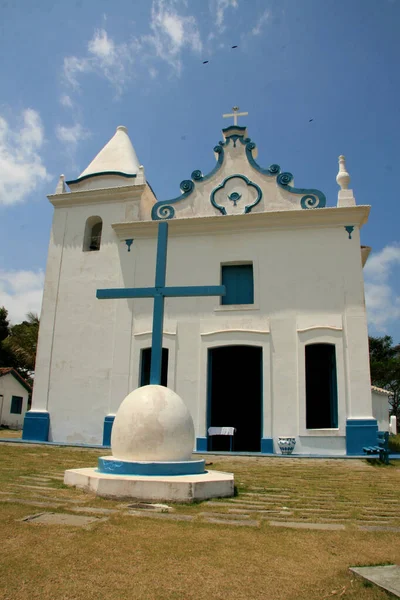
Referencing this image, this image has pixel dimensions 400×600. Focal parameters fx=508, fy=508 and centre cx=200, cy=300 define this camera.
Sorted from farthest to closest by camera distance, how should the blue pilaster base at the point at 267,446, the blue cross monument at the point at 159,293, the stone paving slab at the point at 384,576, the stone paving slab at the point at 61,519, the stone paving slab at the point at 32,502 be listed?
the blue pilaster base at the point at 267,446 < the blue cross monument at the point at 159,293 < the stone paving slab at the point at 32,502 < the stone paving slab at the point at 61,519 < the stone paving slab at the point at 384,576

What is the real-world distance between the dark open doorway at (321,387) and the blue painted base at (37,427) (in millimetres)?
6738

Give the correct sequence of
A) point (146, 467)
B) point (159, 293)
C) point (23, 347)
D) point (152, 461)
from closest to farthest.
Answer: point (146, 467), point (152, 461), point (159, 293), point (23, 347)

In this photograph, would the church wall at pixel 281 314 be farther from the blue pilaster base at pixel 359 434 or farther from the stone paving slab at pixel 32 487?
the stone paving slab at pixel 32 487

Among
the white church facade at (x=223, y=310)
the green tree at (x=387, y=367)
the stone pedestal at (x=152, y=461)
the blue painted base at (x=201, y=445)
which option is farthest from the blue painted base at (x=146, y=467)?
the green tree at (x=387, y=367)

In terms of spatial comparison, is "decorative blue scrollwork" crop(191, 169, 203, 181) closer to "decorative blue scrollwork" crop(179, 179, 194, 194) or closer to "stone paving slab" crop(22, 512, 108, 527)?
"decorative blue scrollwork" crop(179, 179, 194, 194)

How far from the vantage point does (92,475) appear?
19.7 ft

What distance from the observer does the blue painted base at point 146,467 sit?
6.20 meters

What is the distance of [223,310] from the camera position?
1290 cm

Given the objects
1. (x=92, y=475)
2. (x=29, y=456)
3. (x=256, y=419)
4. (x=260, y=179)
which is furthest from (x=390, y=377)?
(x=92, y=475)

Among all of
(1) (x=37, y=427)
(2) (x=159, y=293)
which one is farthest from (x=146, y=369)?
(2) (x=159, y=293)

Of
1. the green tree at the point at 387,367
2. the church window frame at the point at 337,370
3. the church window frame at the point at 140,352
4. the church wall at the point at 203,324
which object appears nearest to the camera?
the church window frame at the point at 337,370

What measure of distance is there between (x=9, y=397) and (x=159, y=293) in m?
21.7

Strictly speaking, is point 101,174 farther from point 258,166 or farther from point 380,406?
point 380,406

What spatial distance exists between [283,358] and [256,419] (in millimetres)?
3426
